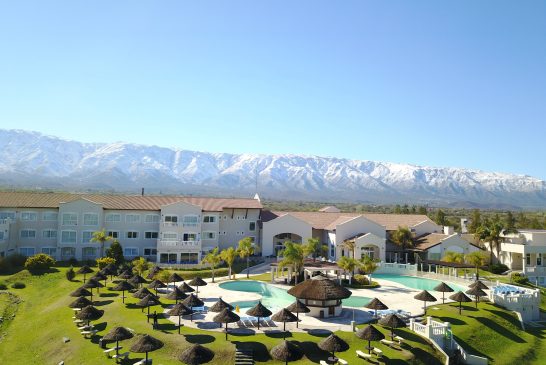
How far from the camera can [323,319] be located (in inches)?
1351

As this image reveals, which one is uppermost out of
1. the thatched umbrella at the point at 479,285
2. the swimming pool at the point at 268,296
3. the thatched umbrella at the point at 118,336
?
the thatched umbrella at the point at 479,285

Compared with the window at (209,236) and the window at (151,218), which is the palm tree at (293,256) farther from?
the window at (151,218)

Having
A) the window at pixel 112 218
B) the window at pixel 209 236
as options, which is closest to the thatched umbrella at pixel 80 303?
the window at pixel 112 218

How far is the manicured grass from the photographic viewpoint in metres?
32.3

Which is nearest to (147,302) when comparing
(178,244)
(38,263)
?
(38,263)

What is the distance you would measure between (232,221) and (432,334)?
4052cm

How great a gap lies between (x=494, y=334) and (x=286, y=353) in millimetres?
19593

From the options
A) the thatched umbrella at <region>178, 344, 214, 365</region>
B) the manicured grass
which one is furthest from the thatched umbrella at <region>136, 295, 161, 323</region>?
the manicured grass

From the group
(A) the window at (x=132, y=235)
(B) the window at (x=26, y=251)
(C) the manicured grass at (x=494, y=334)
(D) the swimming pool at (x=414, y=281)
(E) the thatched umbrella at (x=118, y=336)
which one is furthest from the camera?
(A) the window at (x=132, y=235)

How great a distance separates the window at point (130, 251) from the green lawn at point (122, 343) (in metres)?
22.4

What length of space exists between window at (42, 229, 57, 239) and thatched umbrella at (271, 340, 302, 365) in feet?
143

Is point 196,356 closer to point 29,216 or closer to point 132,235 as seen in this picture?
point 132,235

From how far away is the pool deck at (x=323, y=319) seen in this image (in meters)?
31.0

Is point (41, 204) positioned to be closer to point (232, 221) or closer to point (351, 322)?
point (232, 221)
